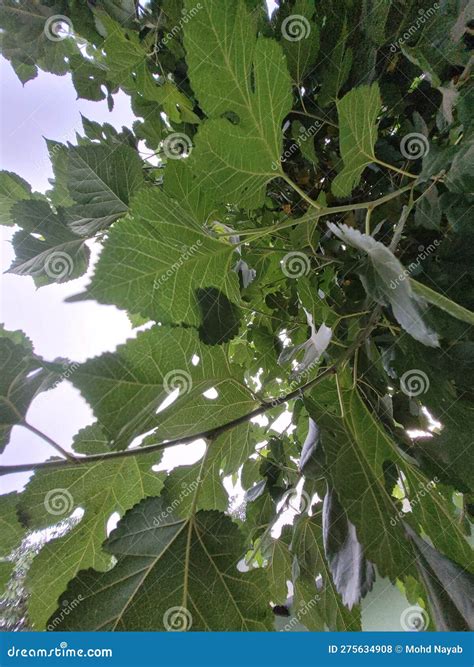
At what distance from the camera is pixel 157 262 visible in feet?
1.18

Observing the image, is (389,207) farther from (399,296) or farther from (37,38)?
(37,38)

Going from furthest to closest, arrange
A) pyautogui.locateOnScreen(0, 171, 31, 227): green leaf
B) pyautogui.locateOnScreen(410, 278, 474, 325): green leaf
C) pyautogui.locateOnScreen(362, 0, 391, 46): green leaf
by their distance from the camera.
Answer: pyautogui.locateOnScreen(0, 171, 31, 227): green leaf
pyautogui.locateOnScreen(362, 0, 391, 46): green leaf
pyautogui.locateOnScreen(410, 278, 474, 325): green leaf

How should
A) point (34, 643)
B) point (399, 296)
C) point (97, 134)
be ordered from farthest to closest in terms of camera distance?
point (97, 134) → point (34, 643) → point (399, 296)

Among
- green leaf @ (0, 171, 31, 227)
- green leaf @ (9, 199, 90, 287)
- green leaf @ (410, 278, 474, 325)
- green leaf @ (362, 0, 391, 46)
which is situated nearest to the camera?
green leaf @ (410, 278, 474, 325)


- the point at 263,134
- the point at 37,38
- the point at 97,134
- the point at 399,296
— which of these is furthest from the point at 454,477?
the point at 37,38

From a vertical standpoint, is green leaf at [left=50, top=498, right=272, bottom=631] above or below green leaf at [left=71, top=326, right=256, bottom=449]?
below

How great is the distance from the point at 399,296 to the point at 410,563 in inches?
8.5

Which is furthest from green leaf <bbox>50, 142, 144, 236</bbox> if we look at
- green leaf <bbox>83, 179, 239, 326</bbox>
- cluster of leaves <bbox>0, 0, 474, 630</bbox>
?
green leaf <bbox>83, 179, 239, 326</bbox>

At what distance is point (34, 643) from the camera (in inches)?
16.0

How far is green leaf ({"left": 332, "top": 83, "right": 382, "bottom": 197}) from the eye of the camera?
360mm

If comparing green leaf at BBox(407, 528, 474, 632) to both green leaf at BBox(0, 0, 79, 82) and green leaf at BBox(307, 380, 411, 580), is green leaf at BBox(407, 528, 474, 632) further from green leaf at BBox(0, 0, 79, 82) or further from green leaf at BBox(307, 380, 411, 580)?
green leaf at BBox(0, 0, 79, 82)

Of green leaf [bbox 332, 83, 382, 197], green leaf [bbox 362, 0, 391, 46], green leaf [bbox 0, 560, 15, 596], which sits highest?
green leaf [bbox 362, 0, 391, 46]

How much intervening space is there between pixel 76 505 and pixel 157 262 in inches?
9.9

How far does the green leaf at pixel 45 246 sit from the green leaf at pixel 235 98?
8.3 inches
